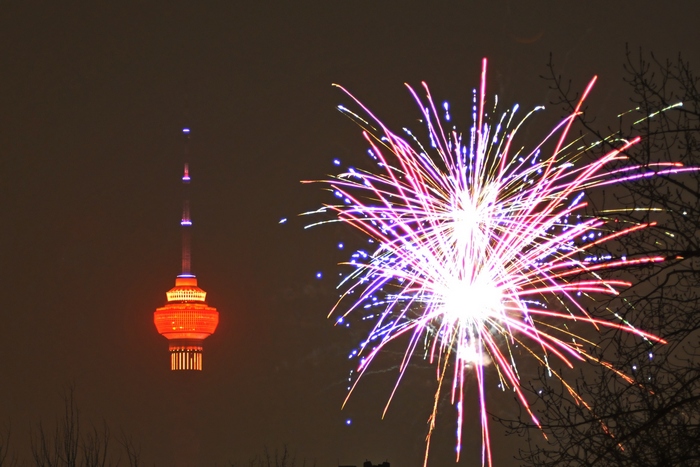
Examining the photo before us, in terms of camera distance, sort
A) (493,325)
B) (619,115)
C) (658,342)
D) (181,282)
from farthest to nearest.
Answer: (181,282) → (493,325) → (619,115) → (658,342)

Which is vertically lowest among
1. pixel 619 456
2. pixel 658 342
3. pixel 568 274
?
pixel 619 456

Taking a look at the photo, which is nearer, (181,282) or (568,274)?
(568,274)

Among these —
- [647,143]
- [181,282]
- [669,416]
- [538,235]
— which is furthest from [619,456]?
[181,282]

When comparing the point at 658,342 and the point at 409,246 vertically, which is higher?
the point at 409,246

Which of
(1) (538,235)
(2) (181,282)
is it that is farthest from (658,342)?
(2) (181,282)

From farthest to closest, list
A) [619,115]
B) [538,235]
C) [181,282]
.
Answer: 1. [181,282]
2. [538,235]
3. [619,115]

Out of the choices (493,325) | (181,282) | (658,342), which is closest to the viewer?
(658,342)

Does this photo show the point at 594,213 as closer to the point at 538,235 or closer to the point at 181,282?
the point at 538,235

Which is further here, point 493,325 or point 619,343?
point 493,325

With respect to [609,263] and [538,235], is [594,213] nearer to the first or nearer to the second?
[609,263]
